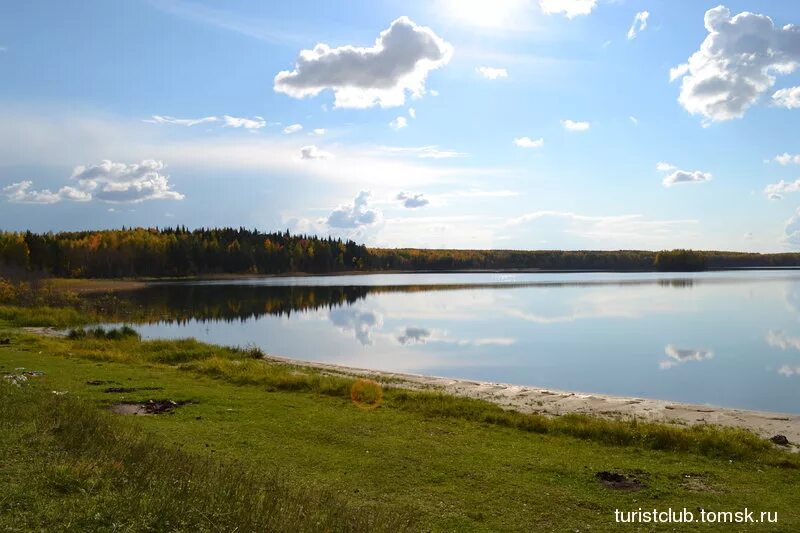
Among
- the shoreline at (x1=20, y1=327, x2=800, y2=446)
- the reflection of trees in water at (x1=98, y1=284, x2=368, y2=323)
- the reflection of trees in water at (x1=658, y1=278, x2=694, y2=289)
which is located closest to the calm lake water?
the reflection of trees in water at (x1=98, y1=284, x2=368, y2=323)

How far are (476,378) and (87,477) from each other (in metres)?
20.7

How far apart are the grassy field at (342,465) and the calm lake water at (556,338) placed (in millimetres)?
10492

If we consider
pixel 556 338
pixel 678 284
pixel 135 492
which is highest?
pixel 135 492

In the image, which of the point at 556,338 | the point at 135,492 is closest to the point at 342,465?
the point at 135,492

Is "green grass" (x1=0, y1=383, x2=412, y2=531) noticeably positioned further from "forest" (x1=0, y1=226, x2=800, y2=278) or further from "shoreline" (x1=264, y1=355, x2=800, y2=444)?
"forest" (x1=0, y1=226, x2=800, y2=278)

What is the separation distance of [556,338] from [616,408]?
21.2m

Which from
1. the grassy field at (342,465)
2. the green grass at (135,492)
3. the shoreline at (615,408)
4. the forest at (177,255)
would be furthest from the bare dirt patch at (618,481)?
the forest at (177,255)

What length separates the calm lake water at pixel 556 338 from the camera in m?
25.5

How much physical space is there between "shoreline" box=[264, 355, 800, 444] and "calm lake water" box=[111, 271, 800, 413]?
313 cm

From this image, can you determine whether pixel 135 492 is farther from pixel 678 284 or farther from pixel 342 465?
pixel 678 284

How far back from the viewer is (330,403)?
16.6 meters

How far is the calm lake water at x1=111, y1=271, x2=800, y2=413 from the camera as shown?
1005 inches

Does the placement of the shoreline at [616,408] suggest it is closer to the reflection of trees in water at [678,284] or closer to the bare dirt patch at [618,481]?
the bare dirt patch at [618,481]

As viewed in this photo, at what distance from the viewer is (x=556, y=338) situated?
39375 millimetres
